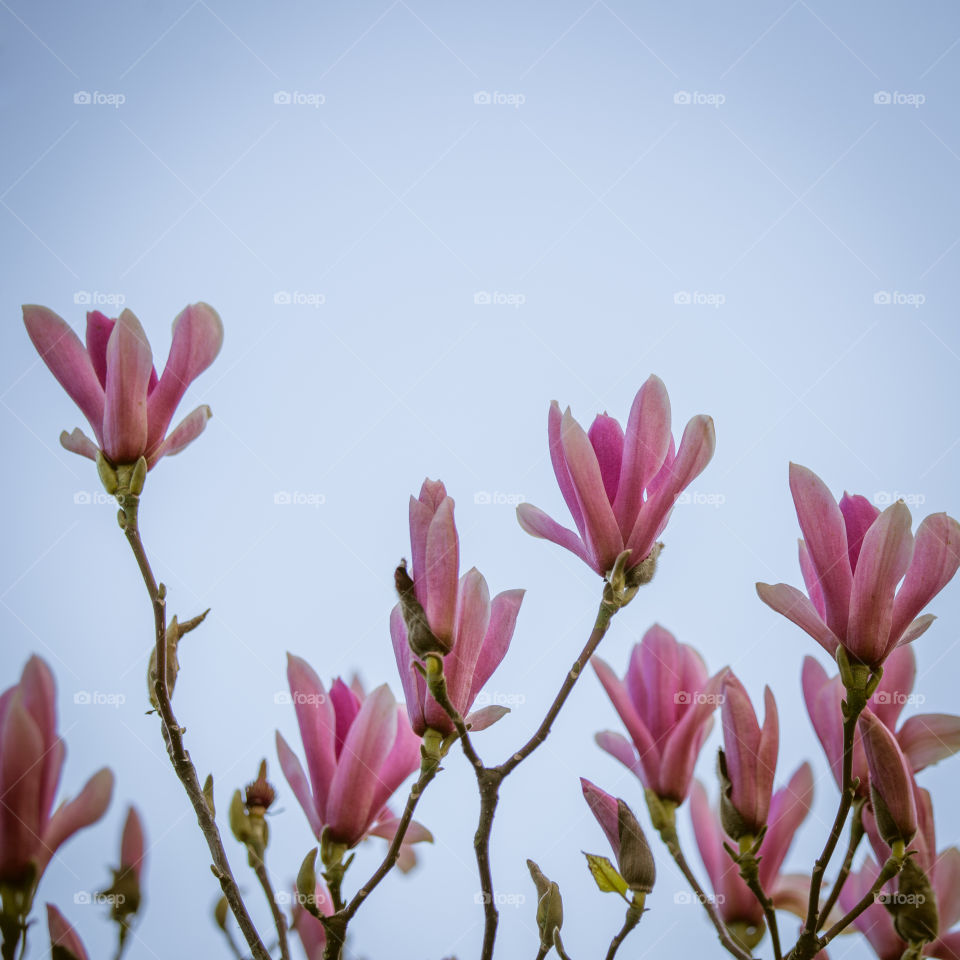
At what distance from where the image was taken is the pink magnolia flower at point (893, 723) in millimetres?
471

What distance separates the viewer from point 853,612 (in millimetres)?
424

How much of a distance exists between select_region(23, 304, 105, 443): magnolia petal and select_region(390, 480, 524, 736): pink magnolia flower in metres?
0.21

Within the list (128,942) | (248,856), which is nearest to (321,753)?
(248,856)

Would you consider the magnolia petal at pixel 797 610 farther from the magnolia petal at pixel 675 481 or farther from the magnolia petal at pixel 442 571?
the magnolia petal at pixel 442 571

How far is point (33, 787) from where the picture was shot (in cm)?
43

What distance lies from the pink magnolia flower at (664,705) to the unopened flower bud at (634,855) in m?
0.05

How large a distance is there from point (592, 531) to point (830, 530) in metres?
0.13

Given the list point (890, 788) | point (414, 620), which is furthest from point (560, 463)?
point (890, 788)

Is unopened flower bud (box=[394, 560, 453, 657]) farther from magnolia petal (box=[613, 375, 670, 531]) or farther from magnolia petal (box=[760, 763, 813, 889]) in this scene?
magnolia petal (box=[760, 763, 813, 889])

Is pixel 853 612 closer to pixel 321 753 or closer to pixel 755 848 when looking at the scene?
pixel 755 848

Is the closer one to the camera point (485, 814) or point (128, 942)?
point (485, 814)

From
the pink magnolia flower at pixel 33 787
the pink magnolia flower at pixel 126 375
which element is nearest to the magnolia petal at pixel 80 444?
the pink magnolia flower at pixel 126 375

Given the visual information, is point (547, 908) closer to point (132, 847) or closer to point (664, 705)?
point (664, 705)

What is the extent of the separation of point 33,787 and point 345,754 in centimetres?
17
